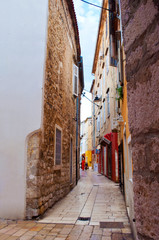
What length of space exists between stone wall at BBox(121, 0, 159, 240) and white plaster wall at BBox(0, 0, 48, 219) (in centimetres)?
431

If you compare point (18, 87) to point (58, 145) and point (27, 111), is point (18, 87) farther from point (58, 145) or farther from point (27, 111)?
point (58, 145)

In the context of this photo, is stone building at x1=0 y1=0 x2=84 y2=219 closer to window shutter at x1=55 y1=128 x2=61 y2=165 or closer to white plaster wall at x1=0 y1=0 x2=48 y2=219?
white plaster wall at x1=0 y1=0 x2=48 y2=219

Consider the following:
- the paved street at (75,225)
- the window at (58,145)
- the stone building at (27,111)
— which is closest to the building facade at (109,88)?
the stone building at (27,111)

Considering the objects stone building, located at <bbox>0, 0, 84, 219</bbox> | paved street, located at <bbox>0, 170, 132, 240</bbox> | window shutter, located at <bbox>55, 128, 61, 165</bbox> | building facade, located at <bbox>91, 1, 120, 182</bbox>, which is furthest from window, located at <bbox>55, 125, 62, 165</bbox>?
building facade, located at <bbox>91, 1, 120, 182</bbox>

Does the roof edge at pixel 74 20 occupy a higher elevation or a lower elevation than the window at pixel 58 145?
higher

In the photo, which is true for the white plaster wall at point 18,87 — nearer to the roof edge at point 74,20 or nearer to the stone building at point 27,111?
the stone building at point 27,111

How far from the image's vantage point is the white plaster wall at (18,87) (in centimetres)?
516

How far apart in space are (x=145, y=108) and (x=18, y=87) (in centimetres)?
496

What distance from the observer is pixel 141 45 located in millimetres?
1254

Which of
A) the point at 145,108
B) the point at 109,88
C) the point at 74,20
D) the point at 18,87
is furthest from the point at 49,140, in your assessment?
the point at 109,88

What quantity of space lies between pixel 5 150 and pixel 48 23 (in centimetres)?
362

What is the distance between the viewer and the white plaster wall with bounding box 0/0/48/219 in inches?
203

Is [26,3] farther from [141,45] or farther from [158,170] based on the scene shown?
[158,170]

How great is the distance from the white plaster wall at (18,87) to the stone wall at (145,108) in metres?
4.31
